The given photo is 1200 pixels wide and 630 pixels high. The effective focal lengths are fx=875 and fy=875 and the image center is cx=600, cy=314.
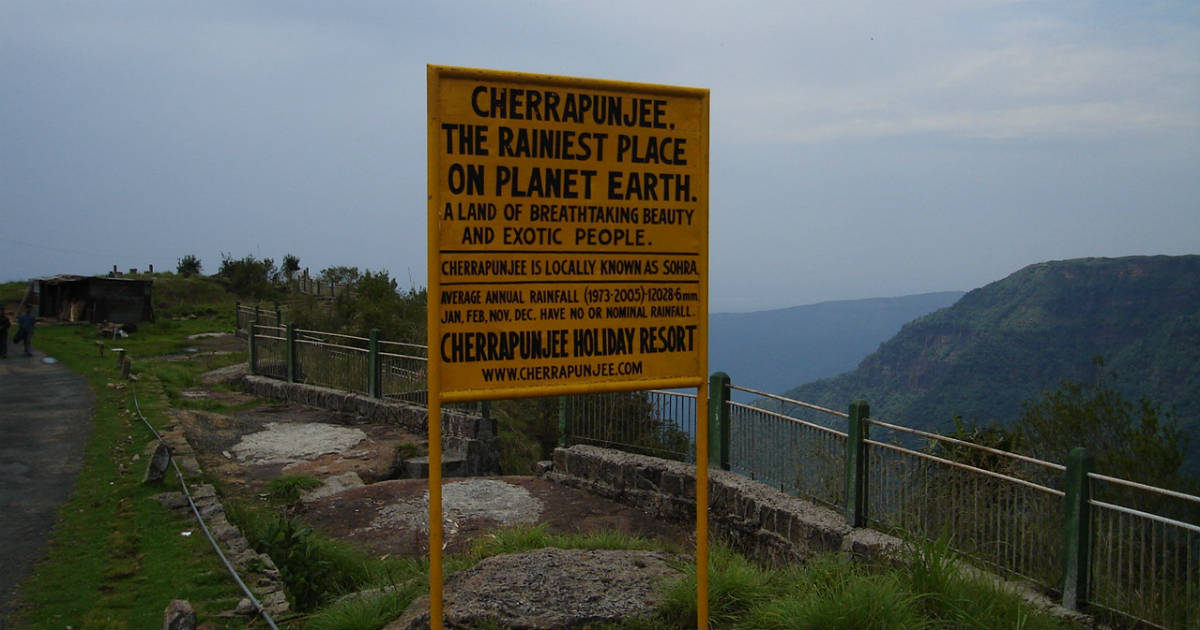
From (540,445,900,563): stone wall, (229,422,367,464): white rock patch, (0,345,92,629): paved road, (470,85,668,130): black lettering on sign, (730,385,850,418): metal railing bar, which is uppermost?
(470,85,668,130): black lettering on sign

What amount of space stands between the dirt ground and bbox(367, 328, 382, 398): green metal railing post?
734 mm

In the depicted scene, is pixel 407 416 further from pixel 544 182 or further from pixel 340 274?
pixel 340 274

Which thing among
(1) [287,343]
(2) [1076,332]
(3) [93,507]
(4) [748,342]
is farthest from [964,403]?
(4) [748,342]

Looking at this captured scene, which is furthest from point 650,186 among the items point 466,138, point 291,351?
point 291,351

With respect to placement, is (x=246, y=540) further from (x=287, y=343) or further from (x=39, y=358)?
(x=39, y=358)

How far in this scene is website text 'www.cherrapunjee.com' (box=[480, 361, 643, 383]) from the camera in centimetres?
403

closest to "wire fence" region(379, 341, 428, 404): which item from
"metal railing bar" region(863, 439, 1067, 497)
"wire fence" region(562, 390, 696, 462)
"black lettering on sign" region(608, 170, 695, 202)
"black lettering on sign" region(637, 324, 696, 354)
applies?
"wire fence" region(562, 390, 696, 462)

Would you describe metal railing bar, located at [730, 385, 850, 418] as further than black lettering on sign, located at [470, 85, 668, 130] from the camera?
Yes

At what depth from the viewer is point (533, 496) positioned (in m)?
10.4

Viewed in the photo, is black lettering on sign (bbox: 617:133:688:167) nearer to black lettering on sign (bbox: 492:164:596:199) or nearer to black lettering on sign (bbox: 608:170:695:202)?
black lettering on sign (bbox: 608:170:695:202)

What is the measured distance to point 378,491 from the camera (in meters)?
10.5

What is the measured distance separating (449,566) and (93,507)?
569 centimetres

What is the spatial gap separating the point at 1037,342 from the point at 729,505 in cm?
5375

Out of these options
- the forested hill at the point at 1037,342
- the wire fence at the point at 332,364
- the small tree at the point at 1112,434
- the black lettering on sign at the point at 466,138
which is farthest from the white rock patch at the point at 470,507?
the forested hill at the point at 1037,342
